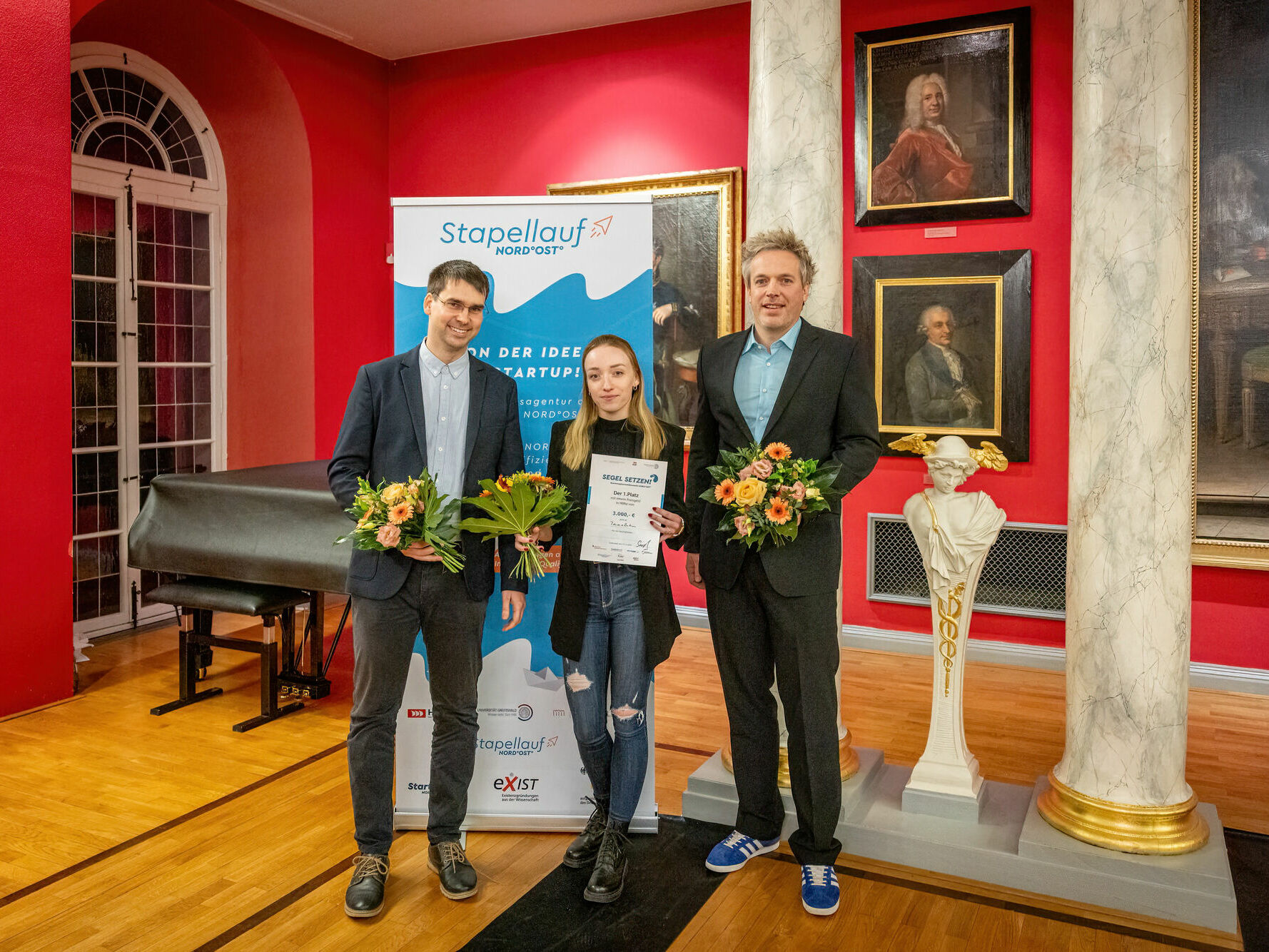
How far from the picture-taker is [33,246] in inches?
175

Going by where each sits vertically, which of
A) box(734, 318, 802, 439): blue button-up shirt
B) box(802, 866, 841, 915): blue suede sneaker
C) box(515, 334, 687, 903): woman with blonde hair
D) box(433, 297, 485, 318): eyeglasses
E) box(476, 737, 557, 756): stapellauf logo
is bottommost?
box(802, 866, 841, 915): blue suede sneaker

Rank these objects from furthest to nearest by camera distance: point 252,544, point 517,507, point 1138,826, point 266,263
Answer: point 266,263
point 252,544
point 1138,826
point 517,507

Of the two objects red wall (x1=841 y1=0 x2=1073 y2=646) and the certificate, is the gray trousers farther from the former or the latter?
red wall (x1=841 y1=0 x2=1073 y2=646)

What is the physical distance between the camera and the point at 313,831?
3.28 m

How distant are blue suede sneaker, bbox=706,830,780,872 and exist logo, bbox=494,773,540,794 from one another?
64cm

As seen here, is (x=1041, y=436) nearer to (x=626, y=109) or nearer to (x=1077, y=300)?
(x=1077, y=300)

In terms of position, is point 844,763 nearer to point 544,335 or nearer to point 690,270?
point 544,335

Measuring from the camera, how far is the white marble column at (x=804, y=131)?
11.1 ft

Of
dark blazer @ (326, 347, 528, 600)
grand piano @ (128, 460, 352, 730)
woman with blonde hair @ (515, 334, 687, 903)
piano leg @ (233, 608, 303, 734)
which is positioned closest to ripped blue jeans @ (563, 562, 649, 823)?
woman with blonde hair @ (515, 334, 687, 903)

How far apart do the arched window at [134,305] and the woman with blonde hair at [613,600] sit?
3952 millimetres

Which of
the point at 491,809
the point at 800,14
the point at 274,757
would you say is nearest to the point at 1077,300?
the point at 800,14

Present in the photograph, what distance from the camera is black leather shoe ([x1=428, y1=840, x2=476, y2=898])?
2814 mm

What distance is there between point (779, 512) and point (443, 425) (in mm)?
992

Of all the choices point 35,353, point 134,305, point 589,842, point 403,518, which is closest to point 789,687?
point 589,842
